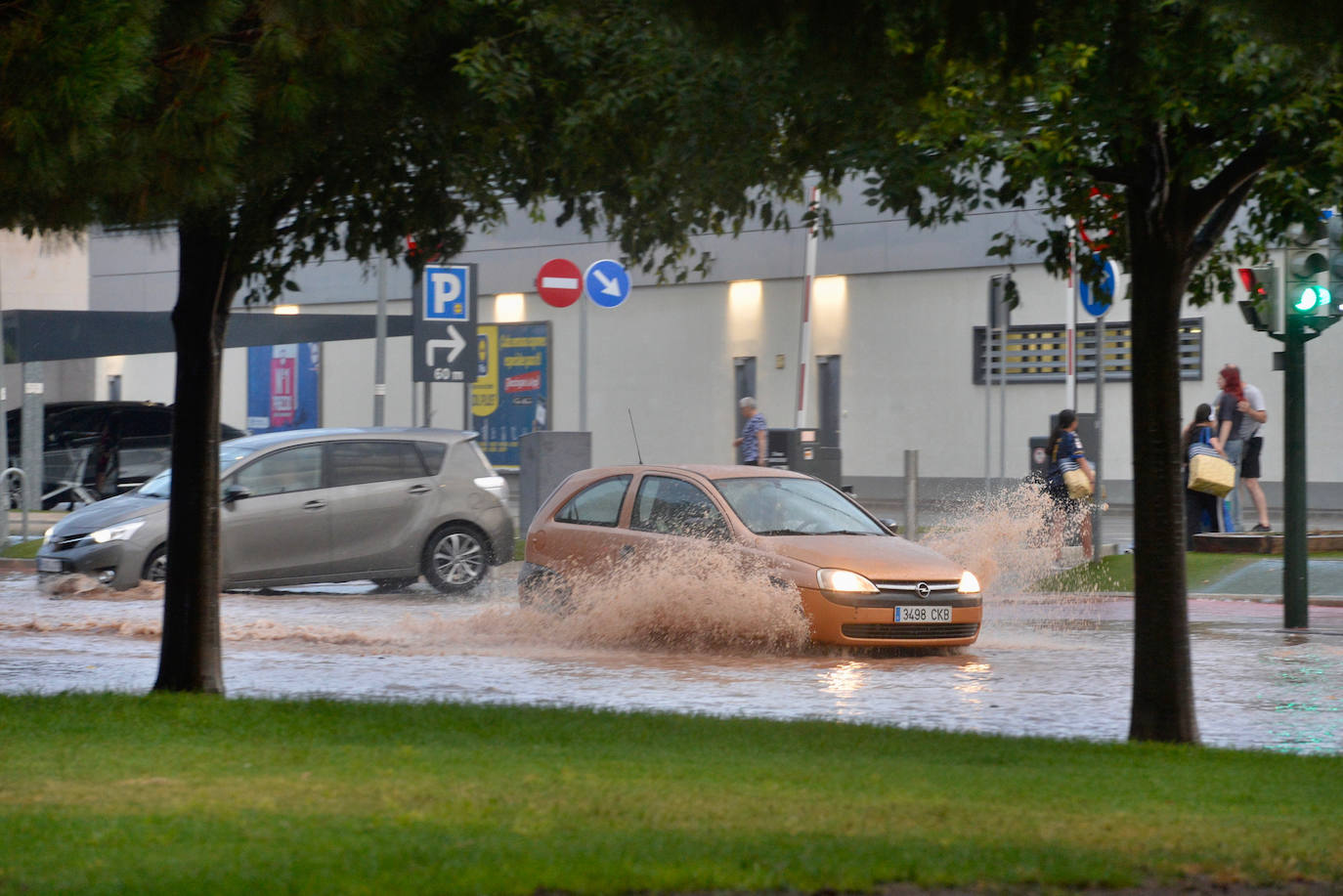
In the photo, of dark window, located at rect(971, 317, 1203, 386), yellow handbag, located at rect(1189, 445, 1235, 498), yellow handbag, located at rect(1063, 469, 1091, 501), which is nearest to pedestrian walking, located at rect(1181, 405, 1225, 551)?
yellow handbag, located at rect(1189, 445, 1235, 498)

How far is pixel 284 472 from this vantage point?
17.5m

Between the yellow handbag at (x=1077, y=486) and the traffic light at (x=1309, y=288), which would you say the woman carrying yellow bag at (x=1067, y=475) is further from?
the traffic light at (x=1309, y=288)

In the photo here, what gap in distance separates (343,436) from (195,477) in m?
8.18

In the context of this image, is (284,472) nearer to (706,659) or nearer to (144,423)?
A: (706,659)

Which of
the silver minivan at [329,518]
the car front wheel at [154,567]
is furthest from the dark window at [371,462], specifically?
the car front wheel at [154,567]

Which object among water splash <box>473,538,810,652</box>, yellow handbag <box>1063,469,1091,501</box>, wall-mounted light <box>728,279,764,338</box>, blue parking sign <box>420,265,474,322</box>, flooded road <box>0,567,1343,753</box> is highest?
wall-mounted light <box>728,279,764,338</box>

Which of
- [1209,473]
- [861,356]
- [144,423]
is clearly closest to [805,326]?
[861,356]

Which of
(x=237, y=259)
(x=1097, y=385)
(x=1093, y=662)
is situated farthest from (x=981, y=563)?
(x=237, y=259)

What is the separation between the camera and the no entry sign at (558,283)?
2172 centimetres

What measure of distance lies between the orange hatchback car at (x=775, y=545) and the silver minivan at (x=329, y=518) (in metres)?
3.33

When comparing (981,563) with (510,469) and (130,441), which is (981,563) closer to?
(130,441)

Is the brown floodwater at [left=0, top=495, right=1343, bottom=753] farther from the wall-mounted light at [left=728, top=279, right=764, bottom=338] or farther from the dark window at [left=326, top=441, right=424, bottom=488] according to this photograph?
the wall-mounted light at [left=728, top=279, right=764, bottom=338]

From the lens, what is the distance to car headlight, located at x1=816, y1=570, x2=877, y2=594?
41.0 ft

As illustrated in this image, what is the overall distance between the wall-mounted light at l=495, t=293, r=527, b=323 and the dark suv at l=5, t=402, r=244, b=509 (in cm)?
1049
